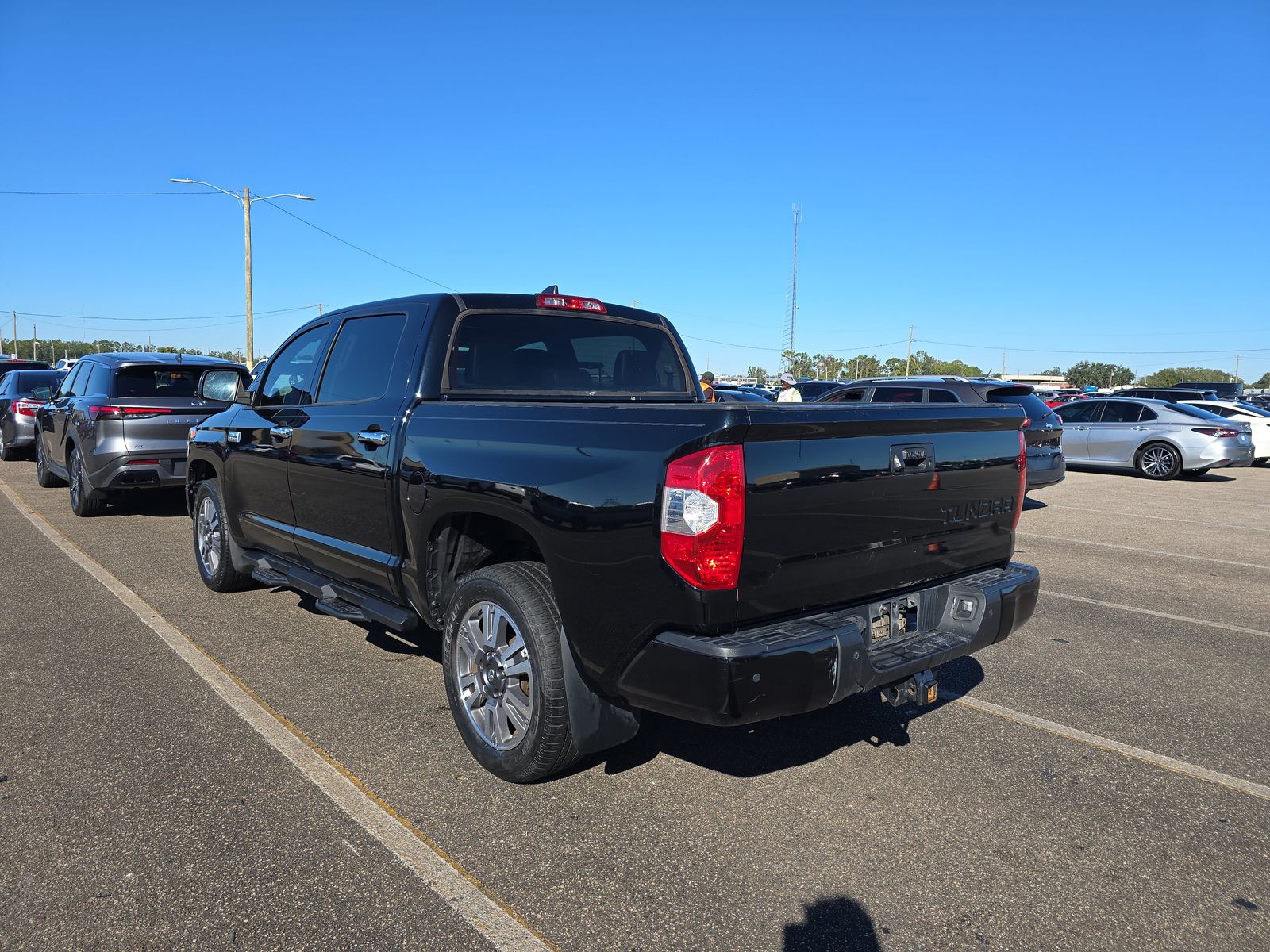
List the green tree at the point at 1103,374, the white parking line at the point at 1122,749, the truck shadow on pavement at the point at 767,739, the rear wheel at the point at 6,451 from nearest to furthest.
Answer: the white parking line at the point at 1122,749
the truck shadow on pavement at the point at 767,739
the rear wheel at the point at 6,451
the green tree at the point at 1103,374

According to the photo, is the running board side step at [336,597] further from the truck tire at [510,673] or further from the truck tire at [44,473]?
the truck tire at [44,473]

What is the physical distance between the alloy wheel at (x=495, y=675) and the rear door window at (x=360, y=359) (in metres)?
1.37

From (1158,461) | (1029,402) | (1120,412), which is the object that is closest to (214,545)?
(1029,402)

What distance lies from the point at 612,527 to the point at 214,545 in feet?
14.5

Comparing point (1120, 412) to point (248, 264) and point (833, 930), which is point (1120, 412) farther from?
point (248, 264)

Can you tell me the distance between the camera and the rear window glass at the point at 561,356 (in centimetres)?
431

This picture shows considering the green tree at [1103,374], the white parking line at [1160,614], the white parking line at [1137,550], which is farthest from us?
the green tree at [1103,374]

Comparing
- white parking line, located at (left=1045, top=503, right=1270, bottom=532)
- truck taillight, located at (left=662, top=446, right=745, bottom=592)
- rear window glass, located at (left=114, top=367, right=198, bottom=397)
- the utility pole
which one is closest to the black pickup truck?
truck taillight, located at (left=662, top=446, right=745, bottom=592)

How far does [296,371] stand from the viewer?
17.3 ft

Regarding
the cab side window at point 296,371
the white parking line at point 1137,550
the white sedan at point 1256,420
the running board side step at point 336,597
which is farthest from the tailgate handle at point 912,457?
the white sedan at point 1256,420

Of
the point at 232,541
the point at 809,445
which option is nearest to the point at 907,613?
the point at 809,445

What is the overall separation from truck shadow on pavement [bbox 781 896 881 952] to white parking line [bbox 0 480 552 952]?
709 mm

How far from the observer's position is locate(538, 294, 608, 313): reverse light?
468 cm

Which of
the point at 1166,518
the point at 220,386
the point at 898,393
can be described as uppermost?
the point at 898,393
